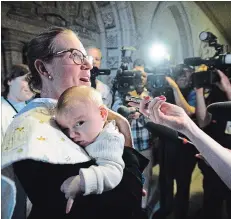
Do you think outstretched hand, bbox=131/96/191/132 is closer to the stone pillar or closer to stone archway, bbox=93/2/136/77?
the stone pillar

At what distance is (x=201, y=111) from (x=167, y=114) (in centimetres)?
122

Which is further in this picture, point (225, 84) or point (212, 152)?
point (225, 84)

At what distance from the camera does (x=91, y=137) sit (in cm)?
77

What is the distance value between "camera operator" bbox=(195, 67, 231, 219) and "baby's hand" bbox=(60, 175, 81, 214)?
1.54 meters

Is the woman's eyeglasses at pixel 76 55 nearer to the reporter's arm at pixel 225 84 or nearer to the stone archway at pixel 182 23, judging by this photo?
the reporter's arm at pixel 225 84

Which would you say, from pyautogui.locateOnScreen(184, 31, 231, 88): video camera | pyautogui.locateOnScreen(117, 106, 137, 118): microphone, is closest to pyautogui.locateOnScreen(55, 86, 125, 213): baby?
pyautogui.locateOnScreen(117, 106, 137, 118): microphone

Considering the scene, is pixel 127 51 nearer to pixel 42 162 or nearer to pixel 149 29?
pixel 42 162

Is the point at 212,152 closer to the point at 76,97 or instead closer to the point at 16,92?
the point at 76,97

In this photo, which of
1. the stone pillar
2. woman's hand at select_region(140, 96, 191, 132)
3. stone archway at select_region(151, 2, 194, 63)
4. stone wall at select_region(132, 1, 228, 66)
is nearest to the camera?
woman's hand at select_region(140, 96, 191, 132)

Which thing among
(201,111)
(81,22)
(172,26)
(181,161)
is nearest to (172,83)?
(201,111)

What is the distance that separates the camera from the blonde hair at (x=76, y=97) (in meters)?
0.73

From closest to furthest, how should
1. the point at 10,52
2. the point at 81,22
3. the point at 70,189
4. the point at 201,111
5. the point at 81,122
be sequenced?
the point at 70,189 → the point at 81,122 → the point at 201,111 → the point at 10,52 → the point at 81,22

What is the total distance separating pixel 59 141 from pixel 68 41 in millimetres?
390

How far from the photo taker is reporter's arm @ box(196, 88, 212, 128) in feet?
6.45
